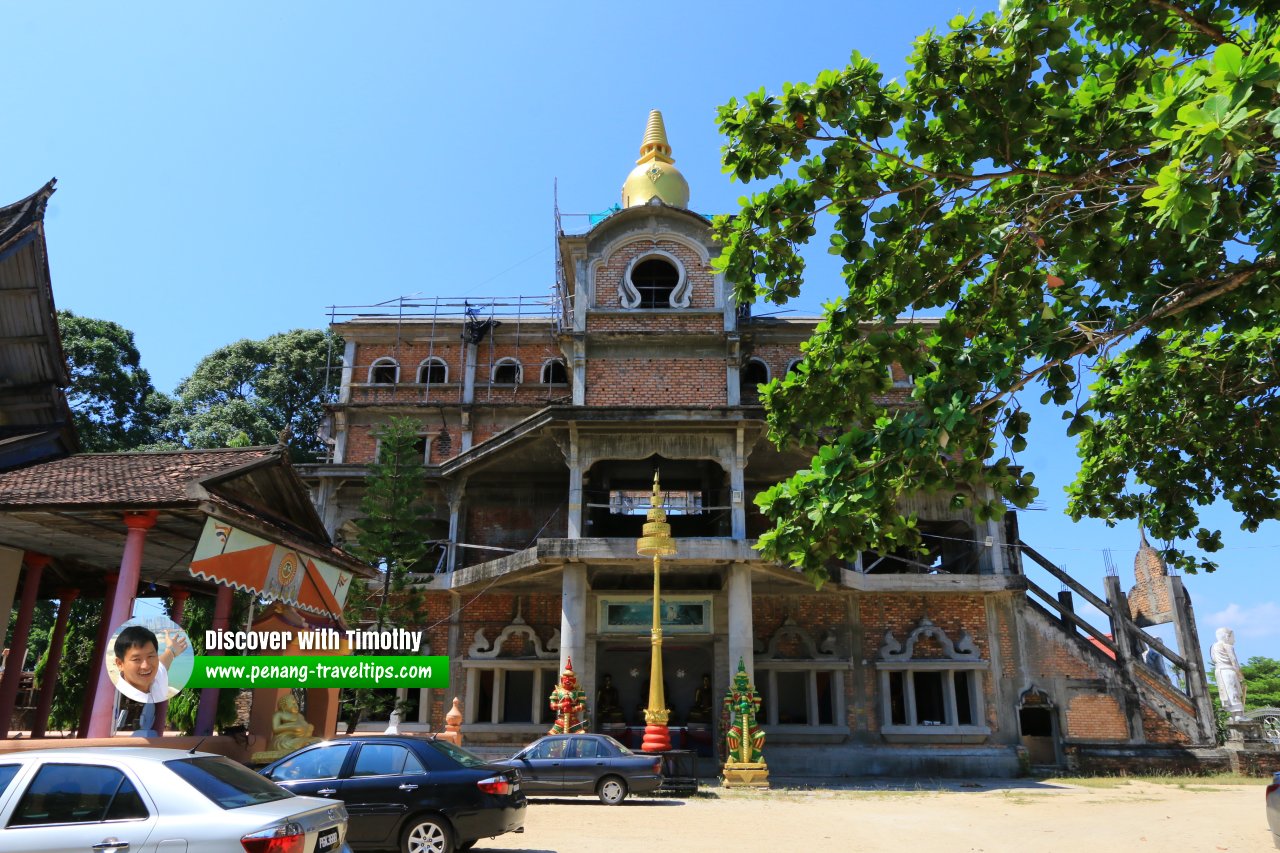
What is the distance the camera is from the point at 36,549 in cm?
1353

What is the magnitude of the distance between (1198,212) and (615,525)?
66.1 ft

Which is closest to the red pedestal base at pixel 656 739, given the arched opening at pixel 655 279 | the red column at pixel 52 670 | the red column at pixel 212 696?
the red column at pixel 212 696

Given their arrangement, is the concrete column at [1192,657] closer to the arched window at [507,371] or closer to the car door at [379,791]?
the arched window at [507,371]

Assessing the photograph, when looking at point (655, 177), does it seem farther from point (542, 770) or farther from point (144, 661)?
point (144, 661)

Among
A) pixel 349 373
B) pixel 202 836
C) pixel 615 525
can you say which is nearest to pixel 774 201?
pixel 202 836

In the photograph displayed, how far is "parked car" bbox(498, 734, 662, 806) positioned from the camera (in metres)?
13.9

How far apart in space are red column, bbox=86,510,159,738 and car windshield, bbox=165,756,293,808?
4755 mm

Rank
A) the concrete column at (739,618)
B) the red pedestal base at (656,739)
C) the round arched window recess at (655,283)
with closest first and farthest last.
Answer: the red pedestal base at (656,739) < the concrete column at (739,618) < the round arched window recess at (655,283)

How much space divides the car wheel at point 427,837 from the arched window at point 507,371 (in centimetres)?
1947

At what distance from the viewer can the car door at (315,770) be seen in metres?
8.45

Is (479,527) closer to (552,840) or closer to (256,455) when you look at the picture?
(256,455)

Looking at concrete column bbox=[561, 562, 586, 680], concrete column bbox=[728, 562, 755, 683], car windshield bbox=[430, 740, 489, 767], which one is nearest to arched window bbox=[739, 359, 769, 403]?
concrete column bbox=[728, 562, 755, 683]

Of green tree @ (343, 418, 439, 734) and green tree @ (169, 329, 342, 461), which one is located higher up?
green tree @ (169, 329, 342, 461)

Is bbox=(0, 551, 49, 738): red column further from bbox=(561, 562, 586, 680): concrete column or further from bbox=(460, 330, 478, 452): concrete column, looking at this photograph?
bbox=(460, 330, 478, 452): concrete column
